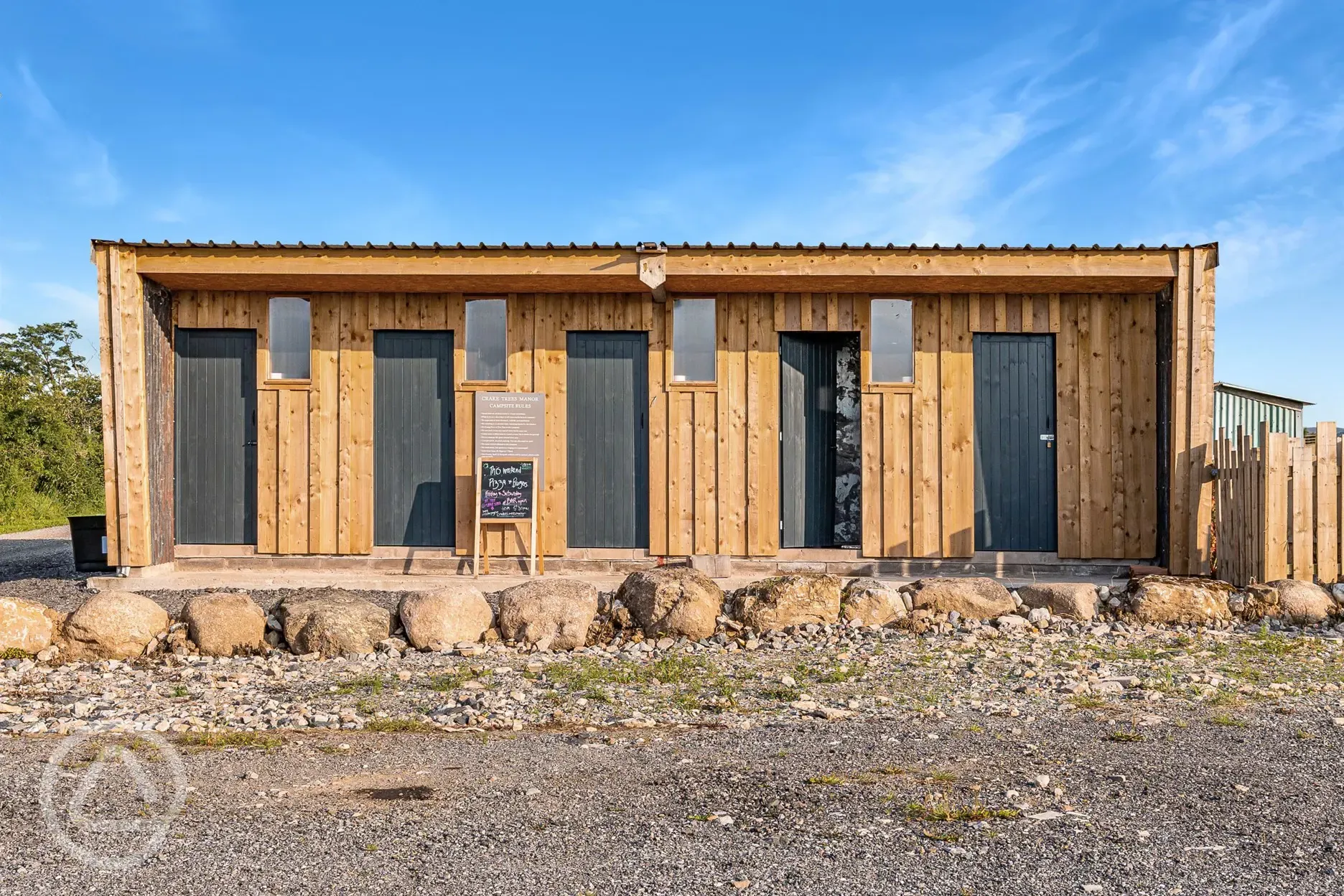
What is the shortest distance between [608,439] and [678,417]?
77 centimetres

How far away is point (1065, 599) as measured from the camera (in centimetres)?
761

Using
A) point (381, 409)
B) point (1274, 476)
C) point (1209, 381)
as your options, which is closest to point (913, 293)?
point (1209, 381)

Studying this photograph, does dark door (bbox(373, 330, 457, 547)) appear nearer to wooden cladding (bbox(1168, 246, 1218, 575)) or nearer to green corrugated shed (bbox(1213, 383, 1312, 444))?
wooden cladding (bbox(1168, 246, 1218, 575))

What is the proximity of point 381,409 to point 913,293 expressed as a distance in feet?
18.5

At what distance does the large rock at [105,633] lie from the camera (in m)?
6.62

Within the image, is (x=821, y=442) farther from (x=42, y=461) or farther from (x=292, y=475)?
(x=42, y=461)

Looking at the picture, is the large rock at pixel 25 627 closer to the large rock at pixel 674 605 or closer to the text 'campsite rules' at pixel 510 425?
the large rock at pixel 674 605

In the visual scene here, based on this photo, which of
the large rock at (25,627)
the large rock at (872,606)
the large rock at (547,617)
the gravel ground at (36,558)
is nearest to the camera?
A: the large rock at (25,627)

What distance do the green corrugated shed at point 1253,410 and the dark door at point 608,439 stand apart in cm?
1114

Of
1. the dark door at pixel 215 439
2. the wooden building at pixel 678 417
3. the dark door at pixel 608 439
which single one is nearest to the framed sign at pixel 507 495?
the wooden building at pixel 678 417

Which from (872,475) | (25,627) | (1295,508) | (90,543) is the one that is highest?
(872,475)

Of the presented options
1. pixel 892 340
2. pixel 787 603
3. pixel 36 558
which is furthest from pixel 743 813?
pixel 36 558

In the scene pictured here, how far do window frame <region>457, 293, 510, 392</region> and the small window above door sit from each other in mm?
1599

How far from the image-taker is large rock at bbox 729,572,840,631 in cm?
730
